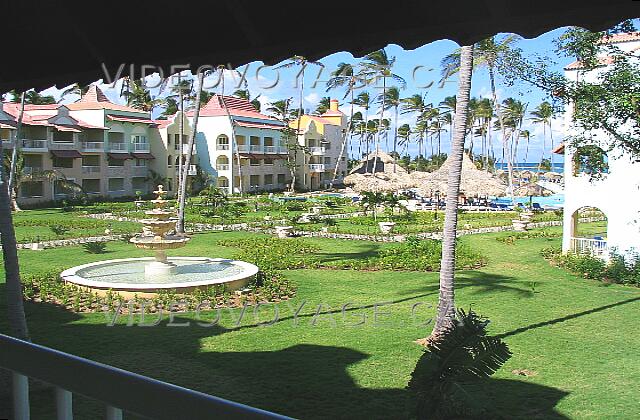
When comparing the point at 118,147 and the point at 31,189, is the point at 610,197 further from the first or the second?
the point at 118,147

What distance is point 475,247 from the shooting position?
23.4 m

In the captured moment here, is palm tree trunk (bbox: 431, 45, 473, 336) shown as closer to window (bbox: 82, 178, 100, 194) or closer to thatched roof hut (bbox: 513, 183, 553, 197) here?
window (bbox: 82, 178, 100, 194)

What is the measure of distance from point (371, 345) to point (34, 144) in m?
38.9

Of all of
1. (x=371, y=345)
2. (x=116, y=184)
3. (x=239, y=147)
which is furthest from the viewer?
(x=239, y=147)

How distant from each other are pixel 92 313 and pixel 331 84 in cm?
5346

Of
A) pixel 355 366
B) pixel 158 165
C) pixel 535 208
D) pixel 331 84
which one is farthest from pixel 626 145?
pixel 331 84

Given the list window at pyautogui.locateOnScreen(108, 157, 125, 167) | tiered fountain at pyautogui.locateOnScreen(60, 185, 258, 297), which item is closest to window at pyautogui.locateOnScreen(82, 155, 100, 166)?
window at pyautogui.locateOnScreen(108, 157, 125, 167)

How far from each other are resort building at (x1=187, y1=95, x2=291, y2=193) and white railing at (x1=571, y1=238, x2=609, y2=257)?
123ft

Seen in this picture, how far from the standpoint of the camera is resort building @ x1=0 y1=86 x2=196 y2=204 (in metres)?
42.8

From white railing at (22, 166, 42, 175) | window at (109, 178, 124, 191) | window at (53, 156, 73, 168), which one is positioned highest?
window at (53, 156, 73, 168)

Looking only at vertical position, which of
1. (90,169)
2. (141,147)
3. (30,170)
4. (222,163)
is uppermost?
(141,147)

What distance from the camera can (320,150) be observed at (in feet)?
226

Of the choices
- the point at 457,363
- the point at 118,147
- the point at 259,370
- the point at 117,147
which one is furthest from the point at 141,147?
the point at 457,363

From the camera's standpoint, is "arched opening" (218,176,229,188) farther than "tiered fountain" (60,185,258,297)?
Yes
